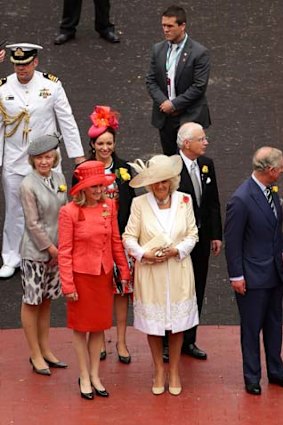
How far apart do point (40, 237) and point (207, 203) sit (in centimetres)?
137

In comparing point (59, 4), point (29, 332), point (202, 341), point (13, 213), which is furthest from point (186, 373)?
point (59, 4)

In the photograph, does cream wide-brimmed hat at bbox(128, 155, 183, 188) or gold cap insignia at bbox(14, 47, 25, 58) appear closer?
cream wide-brimmed hat at bbox(128, 155, 183, 188)

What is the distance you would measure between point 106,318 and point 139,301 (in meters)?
0.28

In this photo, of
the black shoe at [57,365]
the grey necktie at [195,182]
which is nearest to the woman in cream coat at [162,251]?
the grey necktie at [195,182]

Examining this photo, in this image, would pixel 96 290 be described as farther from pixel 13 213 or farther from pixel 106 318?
pixel 13 213

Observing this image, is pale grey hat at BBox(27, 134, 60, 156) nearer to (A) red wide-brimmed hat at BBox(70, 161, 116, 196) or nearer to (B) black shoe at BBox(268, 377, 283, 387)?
(A) red wide-brimmed hat at BBox(70, 161, 116, 196)

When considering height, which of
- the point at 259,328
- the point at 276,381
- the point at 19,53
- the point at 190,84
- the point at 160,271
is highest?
the point at 19,53

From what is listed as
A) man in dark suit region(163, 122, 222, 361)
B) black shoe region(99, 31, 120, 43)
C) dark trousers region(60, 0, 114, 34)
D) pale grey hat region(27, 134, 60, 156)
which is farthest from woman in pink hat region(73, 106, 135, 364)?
black shoe region(99, 31, 120, 43)

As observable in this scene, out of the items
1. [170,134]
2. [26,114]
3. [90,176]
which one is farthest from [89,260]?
[170,134]

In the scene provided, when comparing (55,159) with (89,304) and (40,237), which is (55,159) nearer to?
(40,237)

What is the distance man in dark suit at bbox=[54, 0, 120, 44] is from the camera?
1563cm

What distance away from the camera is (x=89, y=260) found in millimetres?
9070

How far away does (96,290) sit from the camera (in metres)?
9.14

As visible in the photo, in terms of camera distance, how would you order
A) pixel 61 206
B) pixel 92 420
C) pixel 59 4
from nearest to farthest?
pixel 92 420 < pixel 61 206 < pixel 59 4
